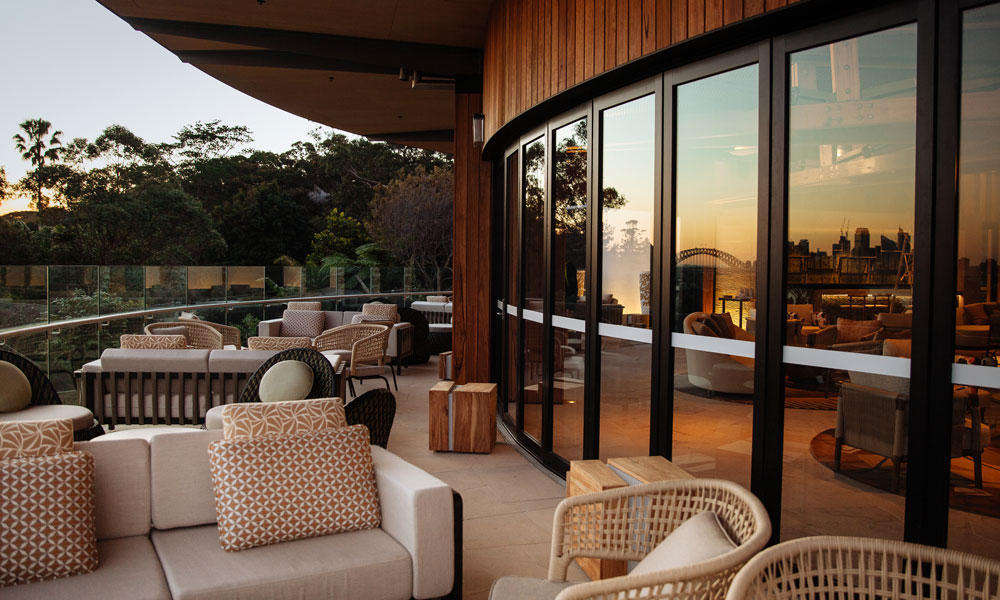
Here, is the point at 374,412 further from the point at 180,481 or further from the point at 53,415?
the point at 53,415

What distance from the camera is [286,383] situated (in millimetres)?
3836

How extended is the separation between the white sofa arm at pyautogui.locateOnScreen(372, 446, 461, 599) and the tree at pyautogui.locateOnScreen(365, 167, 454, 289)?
18.6 meters

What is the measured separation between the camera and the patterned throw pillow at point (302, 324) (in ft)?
32.7

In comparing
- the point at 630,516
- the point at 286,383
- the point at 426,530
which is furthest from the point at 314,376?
the point at 630,516

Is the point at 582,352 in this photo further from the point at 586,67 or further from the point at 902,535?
the point at 902,535

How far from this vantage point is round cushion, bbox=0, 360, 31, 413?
162 inches

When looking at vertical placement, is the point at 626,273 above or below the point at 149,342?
above

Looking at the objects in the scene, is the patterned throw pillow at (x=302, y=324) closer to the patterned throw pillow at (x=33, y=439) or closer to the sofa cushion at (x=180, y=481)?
the sofa cushion at (x=180, y=481)

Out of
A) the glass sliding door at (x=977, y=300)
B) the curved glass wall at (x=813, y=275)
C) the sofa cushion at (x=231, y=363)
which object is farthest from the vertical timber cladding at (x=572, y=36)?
the sofa cushion at (x=231, y=363)

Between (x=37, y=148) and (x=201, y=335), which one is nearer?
(x=201, y=335)

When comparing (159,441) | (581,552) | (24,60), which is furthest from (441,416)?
(24,60)

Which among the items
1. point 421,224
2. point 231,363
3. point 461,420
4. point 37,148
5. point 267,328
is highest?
point 37,148

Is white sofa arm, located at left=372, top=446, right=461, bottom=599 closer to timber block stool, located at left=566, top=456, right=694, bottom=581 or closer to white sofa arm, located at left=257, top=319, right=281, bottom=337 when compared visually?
timber block stool, located at left=566, top=456, right=694, bottom=581

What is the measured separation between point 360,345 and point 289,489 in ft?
15.8
